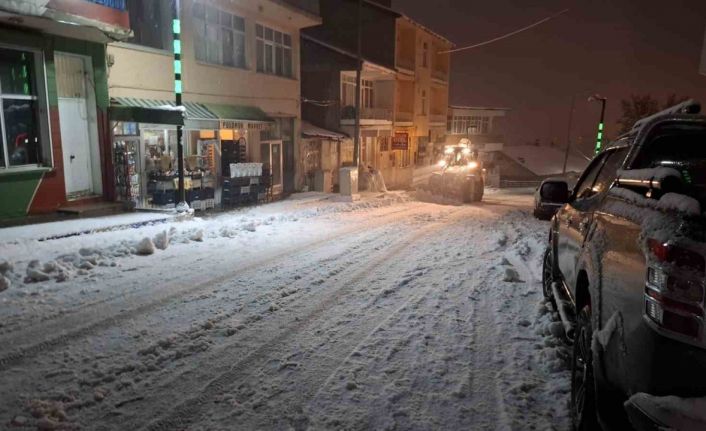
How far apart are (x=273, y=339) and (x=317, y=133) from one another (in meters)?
21.6

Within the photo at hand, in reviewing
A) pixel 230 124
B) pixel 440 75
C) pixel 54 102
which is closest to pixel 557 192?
pixel 54 102

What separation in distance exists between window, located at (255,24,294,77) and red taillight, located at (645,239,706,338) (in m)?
20.4

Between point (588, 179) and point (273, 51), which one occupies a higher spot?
point (273, 51)

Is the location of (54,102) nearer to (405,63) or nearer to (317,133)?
(317,133)

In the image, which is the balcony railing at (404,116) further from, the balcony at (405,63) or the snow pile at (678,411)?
the snow pile at (678,411)

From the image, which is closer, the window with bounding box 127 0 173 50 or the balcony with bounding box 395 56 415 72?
the window with bounding box 127 0 173 50

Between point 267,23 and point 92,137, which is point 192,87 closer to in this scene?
point 92,137

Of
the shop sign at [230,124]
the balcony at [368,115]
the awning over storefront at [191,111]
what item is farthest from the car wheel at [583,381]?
the balcony at [368,115]

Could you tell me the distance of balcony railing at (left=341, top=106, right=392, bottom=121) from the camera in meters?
30.0

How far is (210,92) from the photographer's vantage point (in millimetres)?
17891

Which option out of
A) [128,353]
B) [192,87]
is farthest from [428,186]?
[128,353]

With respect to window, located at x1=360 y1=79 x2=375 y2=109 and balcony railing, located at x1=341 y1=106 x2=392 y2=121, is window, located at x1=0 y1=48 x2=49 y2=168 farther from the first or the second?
window, located at x1=360 y1=79 x2=375 y2=109

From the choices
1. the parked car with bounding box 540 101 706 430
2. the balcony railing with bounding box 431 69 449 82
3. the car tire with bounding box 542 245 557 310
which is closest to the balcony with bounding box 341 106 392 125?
the balcony railing with bounding box 431 69 449 82

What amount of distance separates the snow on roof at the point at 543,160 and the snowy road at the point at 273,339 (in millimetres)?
54690
